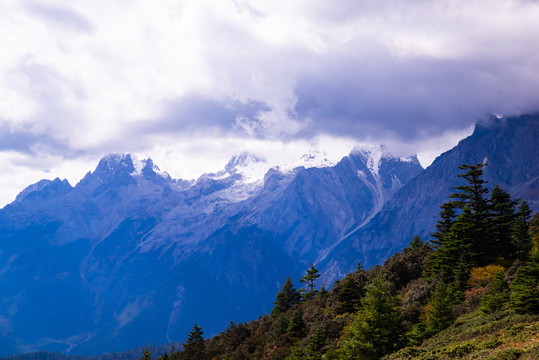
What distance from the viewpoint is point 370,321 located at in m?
28.1

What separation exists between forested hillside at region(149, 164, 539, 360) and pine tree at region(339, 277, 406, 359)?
2.8 inches

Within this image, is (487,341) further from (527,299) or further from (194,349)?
Result: (194,349)

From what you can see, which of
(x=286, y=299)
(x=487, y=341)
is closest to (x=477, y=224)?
(x=487, y=341)

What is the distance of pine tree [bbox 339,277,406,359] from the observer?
2709cm

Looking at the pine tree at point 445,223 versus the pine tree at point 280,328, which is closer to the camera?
the pine tree at point 445,223

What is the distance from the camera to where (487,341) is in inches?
830

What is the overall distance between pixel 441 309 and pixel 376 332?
5633 mm

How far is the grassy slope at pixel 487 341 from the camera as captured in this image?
61.4ft

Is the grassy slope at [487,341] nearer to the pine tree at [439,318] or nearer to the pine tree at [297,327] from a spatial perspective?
the pine tree at [439,318]

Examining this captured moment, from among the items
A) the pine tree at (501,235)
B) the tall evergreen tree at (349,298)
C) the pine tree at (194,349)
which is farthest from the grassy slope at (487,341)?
the pine tree at (194,349)

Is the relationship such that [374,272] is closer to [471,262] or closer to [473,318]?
[471,262]

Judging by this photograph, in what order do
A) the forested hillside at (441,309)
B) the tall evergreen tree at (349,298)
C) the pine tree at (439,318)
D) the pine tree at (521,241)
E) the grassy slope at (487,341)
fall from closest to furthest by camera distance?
1. the grassy slope at (487,341)
2. the forested hillside at (441,309)
3. the pine tree at (439,318)
4. the pine tree at (521,241)
5. the tall evergreen tree at (349,298)

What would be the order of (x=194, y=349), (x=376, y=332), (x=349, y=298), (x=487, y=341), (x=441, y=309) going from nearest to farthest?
(x=487, y=341) < (x=376, y=332) < (x=441, y=309) < (x=349, y=298) < (x=194, y=349)

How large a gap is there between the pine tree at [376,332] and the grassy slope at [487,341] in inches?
80.1
